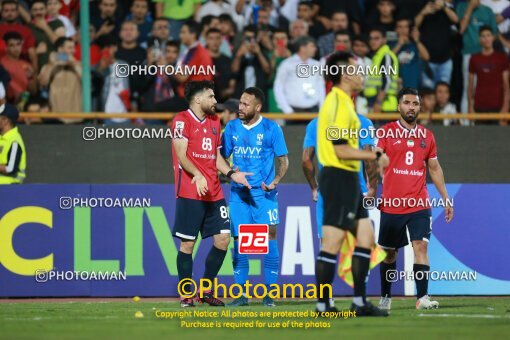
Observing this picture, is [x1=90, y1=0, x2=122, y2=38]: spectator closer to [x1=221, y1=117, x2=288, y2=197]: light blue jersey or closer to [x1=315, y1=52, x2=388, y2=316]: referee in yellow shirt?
[x1=221, y1=117, x2=288, y2=197]: light blue jersey

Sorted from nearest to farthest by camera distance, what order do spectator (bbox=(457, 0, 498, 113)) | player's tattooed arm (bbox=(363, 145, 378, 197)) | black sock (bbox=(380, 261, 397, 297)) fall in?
player's tattooed arm (bbox=(363, 145, 378, 197)), black sock (bbox=(380, 261, 397, 297)), spectator (bbox=(457, 0, 498, 113))

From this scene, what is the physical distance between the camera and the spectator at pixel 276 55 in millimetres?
16703

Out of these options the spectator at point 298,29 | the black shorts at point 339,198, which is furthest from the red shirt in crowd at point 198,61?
the black shorts at point 339,198

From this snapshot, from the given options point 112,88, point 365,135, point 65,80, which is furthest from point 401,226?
point 65,80

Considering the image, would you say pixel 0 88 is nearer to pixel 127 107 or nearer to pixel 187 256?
pixel 127 107

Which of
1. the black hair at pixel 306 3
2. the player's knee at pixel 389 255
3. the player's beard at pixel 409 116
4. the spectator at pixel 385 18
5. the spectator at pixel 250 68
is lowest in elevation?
the player's knee at pixel 389 255

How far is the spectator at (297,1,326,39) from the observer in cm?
1736

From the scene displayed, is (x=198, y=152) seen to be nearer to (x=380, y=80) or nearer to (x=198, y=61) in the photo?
(x=198, y=61)

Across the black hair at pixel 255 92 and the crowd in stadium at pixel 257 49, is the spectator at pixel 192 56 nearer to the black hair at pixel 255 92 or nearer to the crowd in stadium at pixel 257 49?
the crowd in stadium at pixel 257 49

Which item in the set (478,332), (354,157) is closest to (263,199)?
(354,157)

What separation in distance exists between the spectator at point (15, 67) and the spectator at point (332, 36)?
14.3 feet

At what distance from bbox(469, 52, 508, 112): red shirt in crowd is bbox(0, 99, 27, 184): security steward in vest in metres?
6.87

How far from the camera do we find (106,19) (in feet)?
57.2

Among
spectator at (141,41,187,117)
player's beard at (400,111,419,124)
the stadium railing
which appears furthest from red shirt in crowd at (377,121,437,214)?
spectator at (141,41,187,117)
